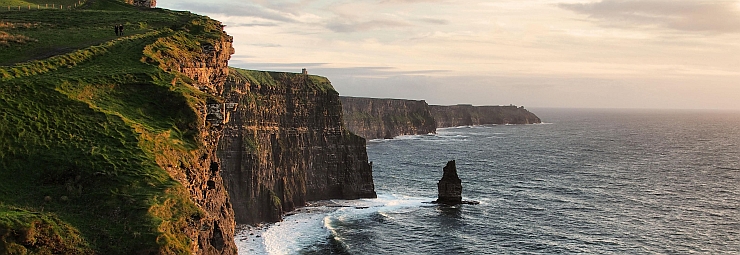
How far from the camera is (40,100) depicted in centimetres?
3459

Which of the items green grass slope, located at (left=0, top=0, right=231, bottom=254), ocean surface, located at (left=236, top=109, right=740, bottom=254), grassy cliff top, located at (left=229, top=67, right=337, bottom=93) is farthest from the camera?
grassy cliff top, located at (left=229, top=67, right=337, bottom=93)

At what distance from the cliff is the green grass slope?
35.0 m

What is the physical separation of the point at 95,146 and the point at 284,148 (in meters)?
60.1

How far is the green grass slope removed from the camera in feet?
84.2

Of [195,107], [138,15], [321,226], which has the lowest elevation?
[321,226]

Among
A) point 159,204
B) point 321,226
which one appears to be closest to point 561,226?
point 321,226

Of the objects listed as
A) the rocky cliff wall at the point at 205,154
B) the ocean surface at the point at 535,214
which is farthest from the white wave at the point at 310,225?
the rocky cliff wall at the point at 205,154

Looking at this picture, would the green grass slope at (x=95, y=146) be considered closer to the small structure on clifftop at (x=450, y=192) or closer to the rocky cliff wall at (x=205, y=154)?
the rocky cliff wall at (x=205, y=154)

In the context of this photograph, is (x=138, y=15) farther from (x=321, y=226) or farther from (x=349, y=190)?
(x=349, y=190)

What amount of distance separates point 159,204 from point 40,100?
12.1 meters

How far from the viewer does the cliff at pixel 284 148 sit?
80.6 m

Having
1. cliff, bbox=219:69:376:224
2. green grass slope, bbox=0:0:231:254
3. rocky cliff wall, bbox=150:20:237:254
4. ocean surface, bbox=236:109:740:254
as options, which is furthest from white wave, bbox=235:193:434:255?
green grass slope, bbox=0:0:231:254

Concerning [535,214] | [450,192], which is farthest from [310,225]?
[535,214]

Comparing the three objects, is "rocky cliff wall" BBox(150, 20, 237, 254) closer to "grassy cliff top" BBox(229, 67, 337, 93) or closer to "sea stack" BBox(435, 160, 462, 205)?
"grassy cliff top" BBox(229, 67, 337, 93)
